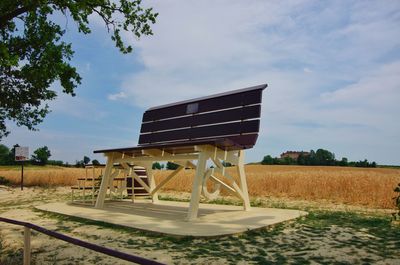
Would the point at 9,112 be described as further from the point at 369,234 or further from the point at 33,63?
the point at 369,234

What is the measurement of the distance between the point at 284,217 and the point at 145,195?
5865 millimetres

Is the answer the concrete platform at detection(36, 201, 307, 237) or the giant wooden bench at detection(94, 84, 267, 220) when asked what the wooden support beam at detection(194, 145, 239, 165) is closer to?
the giant wooden bench at detection(94, 84, 267, 220)

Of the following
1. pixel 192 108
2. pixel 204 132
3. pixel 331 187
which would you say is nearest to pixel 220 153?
pixel 204 132

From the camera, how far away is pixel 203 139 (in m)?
8.15

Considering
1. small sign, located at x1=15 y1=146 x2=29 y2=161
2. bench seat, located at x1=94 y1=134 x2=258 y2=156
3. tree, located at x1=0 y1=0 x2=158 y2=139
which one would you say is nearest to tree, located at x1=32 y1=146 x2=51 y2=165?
small sign, located at x1=15 y1=146 x2=29 y2=161

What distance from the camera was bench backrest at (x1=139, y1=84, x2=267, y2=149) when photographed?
290 inches

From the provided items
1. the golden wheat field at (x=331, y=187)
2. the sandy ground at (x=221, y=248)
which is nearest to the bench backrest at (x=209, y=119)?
the sandy ground at (x=221, y=248)

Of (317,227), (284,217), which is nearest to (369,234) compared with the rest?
(317,227)

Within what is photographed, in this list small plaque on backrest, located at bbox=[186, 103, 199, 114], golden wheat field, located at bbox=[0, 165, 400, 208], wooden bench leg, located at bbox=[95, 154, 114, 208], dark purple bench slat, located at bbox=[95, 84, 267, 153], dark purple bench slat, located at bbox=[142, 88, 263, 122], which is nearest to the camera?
dark purple bench slat, located at bbox=[95, 84, 267, 153]

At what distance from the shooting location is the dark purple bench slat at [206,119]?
24.3 ft

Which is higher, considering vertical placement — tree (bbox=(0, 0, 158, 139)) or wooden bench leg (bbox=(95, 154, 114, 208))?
tree (bbox=(0, 0, 158, 139))

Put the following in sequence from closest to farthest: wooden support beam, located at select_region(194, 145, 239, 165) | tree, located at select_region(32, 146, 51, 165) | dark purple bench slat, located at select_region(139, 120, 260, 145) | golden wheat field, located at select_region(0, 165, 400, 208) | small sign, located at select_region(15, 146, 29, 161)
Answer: wooden support beam, located at select_region(194, 145, 239, 165) → dark purple bench slat, located at select_region(139, 120, 260, 145) → golden wheat field, located at select_region(0, 165, 400, 208) → small sign, located at select_region(15, 146, 29, 161) → tree, located at select_region(32, 146, 51, 165)

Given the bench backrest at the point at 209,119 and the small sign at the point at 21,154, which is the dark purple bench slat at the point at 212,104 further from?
the small sign at the point at 21,154

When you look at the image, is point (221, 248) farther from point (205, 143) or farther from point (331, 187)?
point (331, 187)
